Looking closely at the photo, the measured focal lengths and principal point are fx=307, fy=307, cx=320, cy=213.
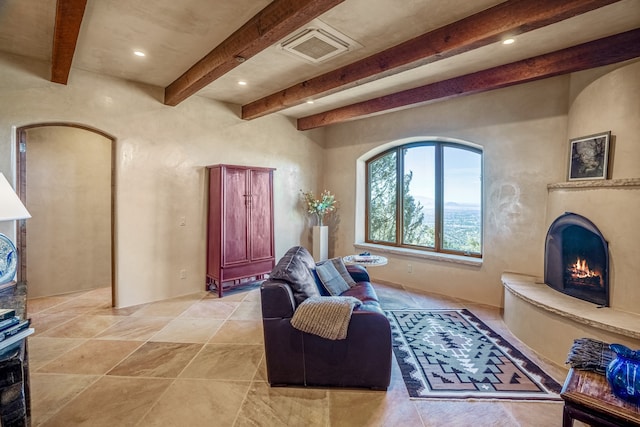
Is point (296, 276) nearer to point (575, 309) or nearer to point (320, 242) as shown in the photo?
point (575, 309)

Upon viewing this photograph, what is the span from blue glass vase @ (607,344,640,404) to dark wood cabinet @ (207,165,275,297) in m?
4.11

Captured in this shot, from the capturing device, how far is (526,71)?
3.29m

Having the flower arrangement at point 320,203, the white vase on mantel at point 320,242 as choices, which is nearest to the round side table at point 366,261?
the white vase on mantel at point 320,242

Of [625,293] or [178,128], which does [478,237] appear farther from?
[178,128]

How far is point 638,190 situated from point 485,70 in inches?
75.6

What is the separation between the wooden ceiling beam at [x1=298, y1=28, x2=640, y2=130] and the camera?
9.18ft

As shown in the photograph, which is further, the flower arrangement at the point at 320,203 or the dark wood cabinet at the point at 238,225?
the flower arrangement at the point at 320,203

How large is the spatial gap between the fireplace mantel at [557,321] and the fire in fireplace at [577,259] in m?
0.11

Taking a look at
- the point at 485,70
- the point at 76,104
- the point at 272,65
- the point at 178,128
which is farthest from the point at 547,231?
the point at 76,104

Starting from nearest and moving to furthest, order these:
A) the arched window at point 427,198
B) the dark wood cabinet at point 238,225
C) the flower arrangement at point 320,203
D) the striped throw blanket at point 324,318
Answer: the striped throw blanket at point 324,318 → the dark wood cabinet at point 238,225 → the arched window at point 427,198 → the flower arrangement at point 320,203

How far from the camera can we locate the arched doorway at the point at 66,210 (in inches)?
177

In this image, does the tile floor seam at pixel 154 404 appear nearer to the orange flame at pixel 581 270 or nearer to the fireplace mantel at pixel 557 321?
→ the fireplace mantel at pixel 557 321

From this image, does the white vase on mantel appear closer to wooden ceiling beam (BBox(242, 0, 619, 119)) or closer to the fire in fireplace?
wooden ceiling beam (BBox(242, 0, 619, 119))

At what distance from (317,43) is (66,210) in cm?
462
